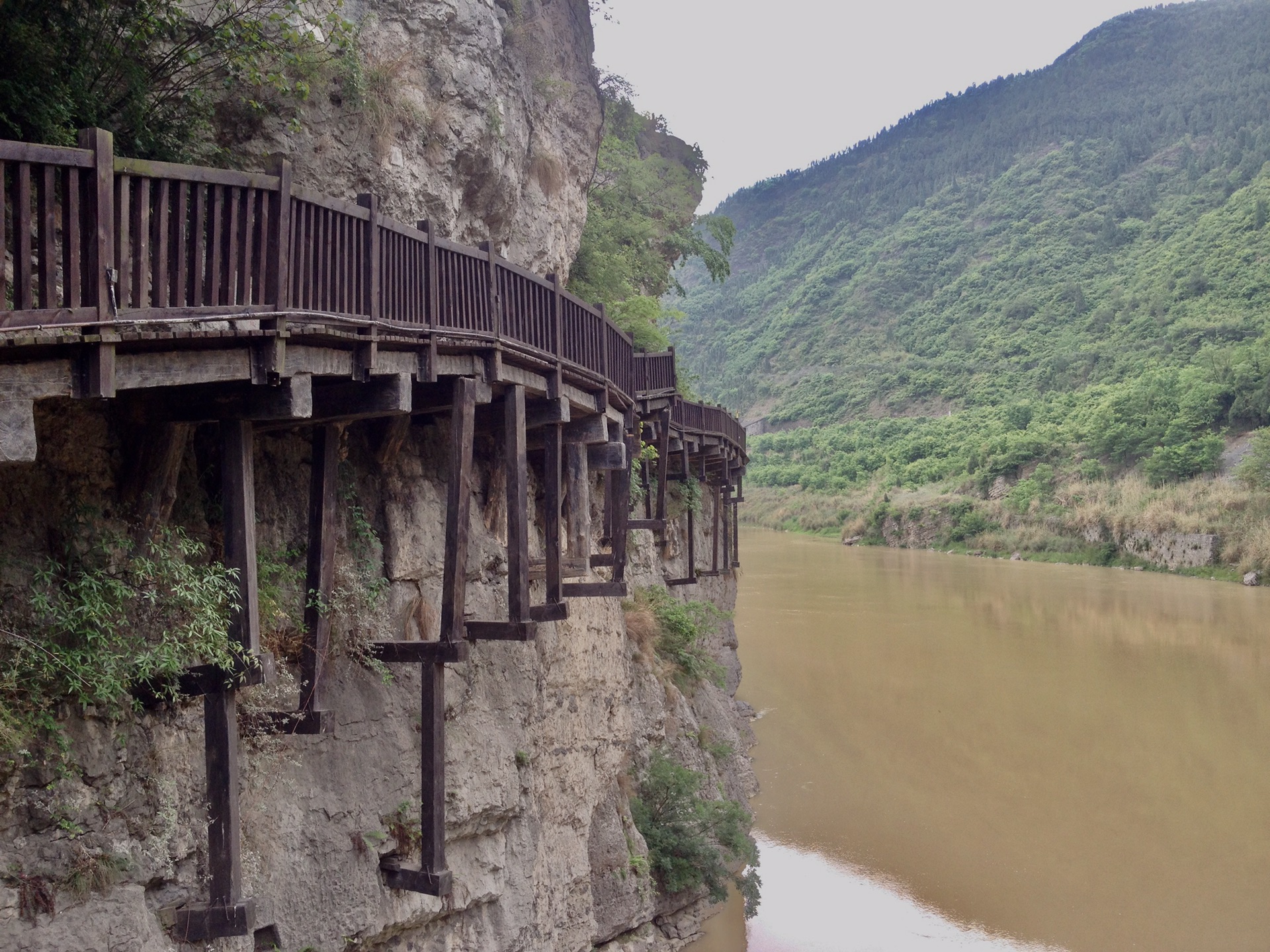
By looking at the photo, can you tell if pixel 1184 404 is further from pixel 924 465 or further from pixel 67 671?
pixel 67 671

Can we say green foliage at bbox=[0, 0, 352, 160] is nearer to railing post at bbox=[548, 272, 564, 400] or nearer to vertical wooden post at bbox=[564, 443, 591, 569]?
railing post at bbox=[548, 272, 564, 400]

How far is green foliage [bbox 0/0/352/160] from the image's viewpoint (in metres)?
5.48

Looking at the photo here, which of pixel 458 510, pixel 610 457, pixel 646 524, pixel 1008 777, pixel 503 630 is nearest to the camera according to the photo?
pixel 458 510

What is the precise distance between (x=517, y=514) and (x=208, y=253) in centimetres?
325

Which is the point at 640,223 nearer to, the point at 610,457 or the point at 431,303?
the point at 610,457

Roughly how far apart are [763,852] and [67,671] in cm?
1526

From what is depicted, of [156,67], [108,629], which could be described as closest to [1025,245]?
[156,67]

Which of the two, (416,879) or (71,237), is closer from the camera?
(71,237)

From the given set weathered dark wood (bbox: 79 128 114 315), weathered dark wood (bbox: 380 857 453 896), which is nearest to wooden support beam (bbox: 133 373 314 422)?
weathered dark wood (bbox: 79 128 114 315)

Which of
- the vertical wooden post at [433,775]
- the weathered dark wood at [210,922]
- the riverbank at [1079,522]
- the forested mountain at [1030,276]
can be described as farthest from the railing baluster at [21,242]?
the forested mountain at [1030,276]

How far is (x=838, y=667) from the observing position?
31.7m

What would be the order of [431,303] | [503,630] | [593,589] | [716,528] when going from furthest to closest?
[716,528] < [593,589] < [503,630] < [431,303]

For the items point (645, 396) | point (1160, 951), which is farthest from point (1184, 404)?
point (645, 396)

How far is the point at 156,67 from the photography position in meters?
6.52
